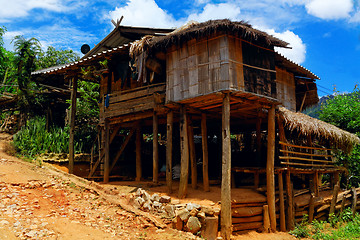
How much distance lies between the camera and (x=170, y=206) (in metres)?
9.16

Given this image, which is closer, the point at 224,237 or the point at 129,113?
the point at 224,237

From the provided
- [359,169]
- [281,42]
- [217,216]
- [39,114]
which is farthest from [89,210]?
[359,169]

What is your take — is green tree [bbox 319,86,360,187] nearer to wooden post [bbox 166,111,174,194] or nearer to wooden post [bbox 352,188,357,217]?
wooden post [bbox 352,188,357,217]

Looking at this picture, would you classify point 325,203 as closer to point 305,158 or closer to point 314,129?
point 305,158

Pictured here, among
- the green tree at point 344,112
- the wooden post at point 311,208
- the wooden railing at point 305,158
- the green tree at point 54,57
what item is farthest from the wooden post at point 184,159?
the green tree at point 54,57

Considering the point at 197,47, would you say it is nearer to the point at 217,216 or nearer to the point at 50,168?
the point at 217,216

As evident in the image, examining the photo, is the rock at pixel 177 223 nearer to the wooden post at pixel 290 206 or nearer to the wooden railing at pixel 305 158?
the wooden post at pixel 290 206

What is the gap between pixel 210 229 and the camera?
8.63 m

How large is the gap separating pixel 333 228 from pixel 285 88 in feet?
20.6

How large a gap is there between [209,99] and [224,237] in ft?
13.9

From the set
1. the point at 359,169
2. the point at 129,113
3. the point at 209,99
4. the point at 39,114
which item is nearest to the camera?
the point at 209,99

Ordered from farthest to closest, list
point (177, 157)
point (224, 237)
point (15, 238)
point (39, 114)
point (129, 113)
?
point (39, 114) → point (177, 157) → point (129, 113) → point (224, 237) → point (15, 238)

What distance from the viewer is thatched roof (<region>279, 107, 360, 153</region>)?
38.2 ft

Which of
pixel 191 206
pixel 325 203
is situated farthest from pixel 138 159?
pixel 325 203
